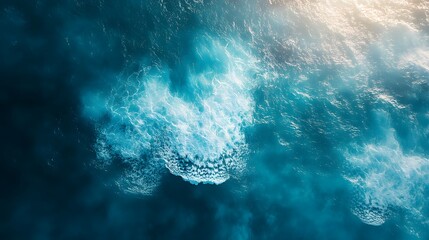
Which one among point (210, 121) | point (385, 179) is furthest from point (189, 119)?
point (385, 179)

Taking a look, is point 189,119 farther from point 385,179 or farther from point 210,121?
point 385,179

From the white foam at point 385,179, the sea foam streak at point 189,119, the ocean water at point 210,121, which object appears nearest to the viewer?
the ocean water at point 210,121

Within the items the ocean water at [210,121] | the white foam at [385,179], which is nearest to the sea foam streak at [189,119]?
the ocean water at [210,121]

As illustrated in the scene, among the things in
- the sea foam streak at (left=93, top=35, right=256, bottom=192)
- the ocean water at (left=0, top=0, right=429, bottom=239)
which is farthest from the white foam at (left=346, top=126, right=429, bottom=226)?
the sea foam streak at (left=93, top=35, right=256, bottom=192)

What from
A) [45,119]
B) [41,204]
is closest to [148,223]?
[41,204]

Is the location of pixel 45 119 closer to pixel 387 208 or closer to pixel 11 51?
pixel 11 51

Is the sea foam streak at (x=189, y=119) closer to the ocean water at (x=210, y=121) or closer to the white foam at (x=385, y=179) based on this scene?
the ocean water at (x=210, y=121)

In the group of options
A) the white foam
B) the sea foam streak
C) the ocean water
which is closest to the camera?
the ocean water

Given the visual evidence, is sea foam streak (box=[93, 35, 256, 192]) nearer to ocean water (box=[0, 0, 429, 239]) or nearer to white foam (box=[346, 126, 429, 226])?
ocean water (box=[0, 0, 429, 239])
